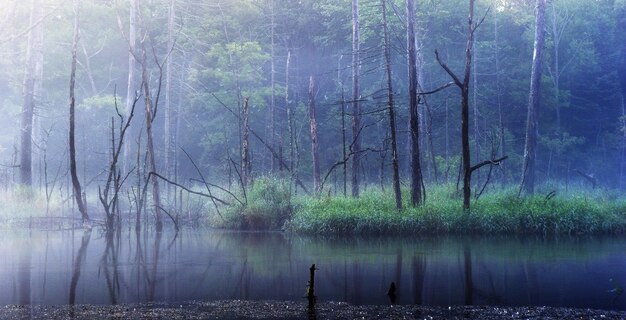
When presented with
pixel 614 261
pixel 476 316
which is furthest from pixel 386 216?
pixel 476 316

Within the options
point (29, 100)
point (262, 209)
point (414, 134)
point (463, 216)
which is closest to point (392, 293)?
point (463, 216)

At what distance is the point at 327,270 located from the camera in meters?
15.2

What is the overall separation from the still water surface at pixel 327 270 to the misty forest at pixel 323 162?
0.08 m

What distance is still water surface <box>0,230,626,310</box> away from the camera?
12.2 m

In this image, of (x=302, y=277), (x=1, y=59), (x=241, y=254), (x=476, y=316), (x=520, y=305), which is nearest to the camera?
(x=476, y=316)

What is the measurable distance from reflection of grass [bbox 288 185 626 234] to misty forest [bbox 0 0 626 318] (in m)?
0.07

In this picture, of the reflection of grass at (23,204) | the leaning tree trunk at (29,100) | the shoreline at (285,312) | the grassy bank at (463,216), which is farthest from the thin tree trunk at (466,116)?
the leaning tree trunk at (29,100)

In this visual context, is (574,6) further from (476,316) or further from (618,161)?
(476,316)

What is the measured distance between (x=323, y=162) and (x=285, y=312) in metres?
37.2

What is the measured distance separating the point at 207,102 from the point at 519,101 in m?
20.1

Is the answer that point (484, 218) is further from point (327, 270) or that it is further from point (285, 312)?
point (285, 312)

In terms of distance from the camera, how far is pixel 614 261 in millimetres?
15609

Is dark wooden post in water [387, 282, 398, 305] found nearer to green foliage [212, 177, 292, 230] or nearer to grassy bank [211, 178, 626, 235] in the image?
grassy bank [211, 178, 626, 235]

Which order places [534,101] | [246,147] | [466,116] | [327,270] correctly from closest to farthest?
[327,270] → [466,116] → [246,147] → [534,101]
